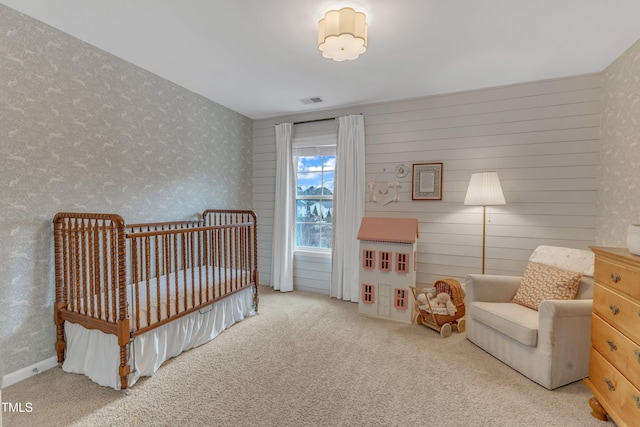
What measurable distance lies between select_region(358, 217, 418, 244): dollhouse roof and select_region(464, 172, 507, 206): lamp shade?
598 mm

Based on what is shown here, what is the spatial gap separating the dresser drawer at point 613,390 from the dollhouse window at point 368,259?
1781mm

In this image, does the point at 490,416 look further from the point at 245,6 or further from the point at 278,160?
the point at 278,160

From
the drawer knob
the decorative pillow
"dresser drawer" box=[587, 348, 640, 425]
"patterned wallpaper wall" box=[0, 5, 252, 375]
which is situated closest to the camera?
"dresser drawer" box=[587, 348, 640, 425]

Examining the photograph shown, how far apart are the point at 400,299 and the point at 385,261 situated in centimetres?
41

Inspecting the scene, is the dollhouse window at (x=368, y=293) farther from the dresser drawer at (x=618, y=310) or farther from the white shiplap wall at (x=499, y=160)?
the dresser drawer at (x=618, y=310)

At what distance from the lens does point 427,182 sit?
330 centimetres

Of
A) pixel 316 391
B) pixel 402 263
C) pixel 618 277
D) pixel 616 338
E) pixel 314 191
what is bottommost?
pixel 316 391

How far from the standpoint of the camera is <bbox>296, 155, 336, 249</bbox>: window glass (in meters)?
3.96

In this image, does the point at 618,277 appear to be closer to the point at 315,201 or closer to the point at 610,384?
the point at 610,384

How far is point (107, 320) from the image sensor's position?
6.37 feet

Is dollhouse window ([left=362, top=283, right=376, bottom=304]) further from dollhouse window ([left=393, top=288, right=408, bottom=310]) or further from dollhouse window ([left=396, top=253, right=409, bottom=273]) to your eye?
dollhouse window ([left=396, top=253, right=409, bottom=273])

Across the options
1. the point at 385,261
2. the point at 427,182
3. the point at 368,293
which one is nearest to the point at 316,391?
the point at 368,293

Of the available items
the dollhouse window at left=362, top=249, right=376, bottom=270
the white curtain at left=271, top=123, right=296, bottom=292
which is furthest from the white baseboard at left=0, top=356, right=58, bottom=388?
the dollhouse window at left=362, top=249, right=376, bottom=270

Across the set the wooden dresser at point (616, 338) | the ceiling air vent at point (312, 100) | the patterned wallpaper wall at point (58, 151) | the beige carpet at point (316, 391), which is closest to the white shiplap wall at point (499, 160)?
the ceiling air vent at point (312, 100)
